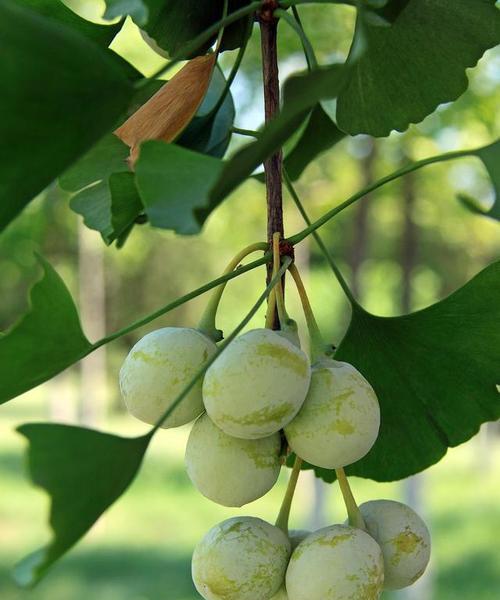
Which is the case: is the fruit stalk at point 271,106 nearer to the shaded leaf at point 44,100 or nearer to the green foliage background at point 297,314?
the shaded leaf at point 44,100

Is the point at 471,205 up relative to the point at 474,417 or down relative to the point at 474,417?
up

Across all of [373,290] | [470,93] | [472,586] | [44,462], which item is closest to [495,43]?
[44,462]

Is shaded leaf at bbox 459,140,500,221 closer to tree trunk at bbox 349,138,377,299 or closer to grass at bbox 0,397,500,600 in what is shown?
grass at bbox 0,397,500,600

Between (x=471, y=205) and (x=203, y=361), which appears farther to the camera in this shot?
(x=203, y=361)

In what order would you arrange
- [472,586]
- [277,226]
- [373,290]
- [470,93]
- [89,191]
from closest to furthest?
[277,226], [89,191], [470,93], [472,586], [373,290]

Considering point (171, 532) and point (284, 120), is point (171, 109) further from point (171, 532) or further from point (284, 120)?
point (171, 532)

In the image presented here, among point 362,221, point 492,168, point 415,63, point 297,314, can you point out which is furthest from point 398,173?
point 297,314

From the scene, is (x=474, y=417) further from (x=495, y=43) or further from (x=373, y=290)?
(x=373, y=290)

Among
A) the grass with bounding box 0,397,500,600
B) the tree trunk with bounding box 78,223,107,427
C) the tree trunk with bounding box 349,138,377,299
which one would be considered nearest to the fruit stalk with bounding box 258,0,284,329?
the grass with bounding box 0,397,500,600
